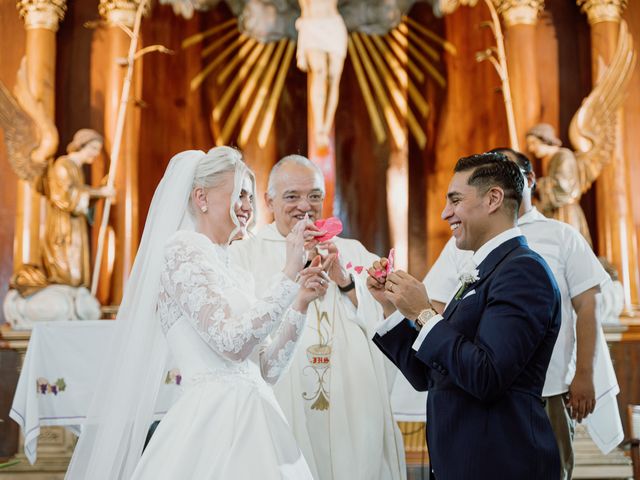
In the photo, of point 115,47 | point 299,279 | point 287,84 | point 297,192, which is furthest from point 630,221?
point 299,279

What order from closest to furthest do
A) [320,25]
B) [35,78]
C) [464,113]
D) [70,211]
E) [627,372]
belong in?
[627,372] < [70,211] < [35,78] < [320,25] < [464,113]

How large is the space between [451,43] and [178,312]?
548 cm

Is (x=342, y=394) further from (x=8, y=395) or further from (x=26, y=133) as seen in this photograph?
(x=26, y=133)

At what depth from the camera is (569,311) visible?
3.52 m

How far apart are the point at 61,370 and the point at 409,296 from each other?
3045mm

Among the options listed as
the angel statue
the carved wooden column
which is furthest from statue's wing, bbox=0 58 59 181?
the carved wooden column

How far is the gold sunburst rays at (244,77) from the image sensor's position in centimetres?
741

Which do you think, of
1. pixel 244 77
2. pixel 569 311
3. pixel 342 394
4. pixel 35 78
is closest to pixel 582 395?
pixel 569 311

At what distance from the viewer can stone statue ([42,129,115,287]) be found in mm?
6359

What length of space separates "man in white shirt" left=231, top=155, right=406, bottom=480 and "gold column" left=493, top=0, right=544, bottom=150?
11.4 ft

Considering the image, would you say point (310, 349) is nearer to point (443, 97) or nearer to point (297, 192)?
point (297, 192)

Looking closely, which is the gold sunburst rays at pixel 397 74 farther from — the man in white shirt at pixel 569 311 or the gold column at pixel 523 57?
the man in white shirt at pixel 569 311

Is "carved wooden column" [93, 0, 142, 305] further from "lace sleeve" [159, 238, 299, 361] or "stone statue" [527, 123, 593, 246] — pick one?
"lace sleeve" [159, 238, 299, 361]

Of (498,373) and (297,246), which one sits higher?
(297,246)
